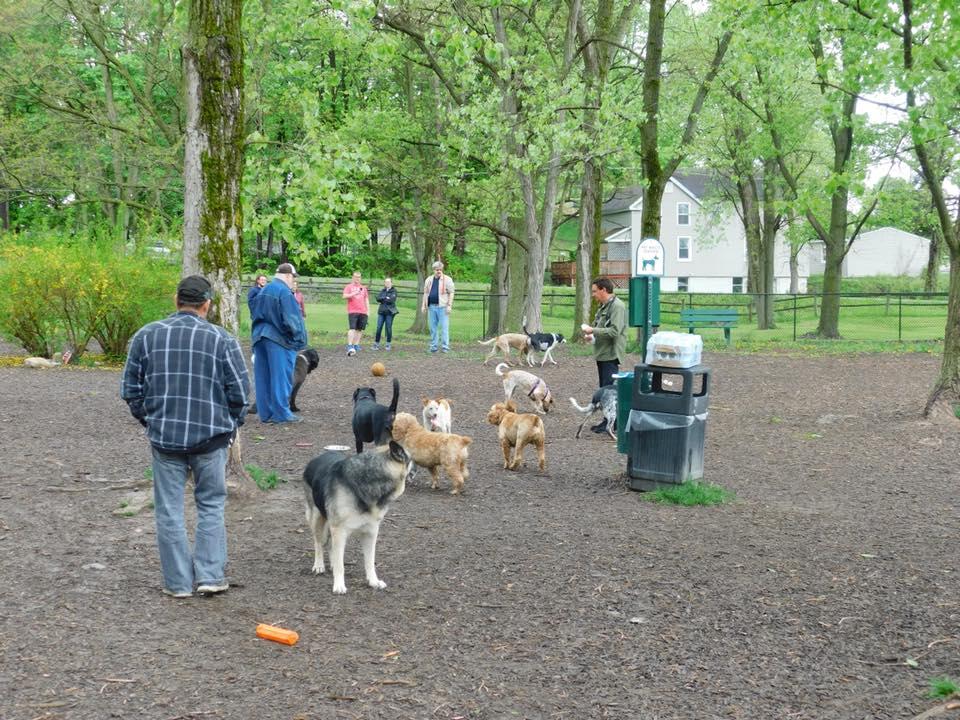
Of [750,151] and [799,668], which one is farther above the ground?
[750,151]

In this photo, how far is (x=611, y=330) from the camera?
11.0 metres

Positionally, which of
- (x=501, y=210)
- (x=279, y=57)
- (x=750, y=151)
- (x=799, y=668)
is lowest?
(x=799, y=668)

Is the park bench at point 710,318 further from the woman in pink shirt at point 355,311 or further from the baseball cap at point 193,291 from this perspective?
the baseball cap at point 193,291

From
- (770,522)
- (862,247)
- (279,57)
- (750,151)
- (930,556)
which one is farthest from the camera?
(862,247)

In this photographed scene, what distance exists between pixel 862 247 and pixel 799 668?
76.5m

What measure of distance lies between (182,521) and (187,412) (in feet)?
2.04

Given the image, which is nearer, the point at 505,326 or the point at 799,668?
the point at 799,668

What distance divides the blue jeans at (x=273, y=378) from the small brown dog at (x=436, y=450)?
332 centimetres

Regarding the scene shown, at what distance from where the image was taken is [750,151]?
32.4 metres

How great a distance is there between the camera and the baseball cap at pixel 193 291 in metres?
5.40

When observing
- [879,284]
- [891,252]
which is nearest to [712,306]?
[879,284]

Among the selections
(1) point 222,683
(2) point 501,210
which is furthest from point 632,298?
(2) point 501,210

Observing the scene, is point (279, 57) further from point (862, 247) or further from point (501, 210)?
point (862, 247)

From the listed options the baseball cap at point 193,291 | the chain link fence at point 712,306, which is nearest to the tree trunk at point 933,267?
the chain link fence at point 712,306
